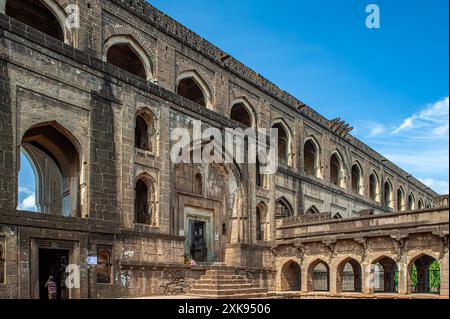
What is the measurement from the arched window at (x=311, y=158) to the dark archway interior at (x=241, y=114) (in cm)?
564

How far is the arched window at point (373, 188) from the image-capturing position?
36500mm

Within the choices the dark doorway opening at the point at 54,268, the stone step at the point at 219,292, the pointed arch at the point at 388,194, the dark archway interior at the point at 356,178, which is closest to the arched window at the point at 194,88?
the stone step at the point at 219,292

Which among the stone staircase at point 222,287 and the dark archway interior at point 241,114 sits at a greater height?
the dark archway interior at point 241,114

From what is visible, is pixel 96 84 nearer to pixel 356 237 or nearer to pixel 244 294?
pixel 244 294

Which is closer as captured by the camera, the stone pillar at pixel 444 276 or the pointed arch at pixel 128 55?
the stone pillar at pixel 444 276

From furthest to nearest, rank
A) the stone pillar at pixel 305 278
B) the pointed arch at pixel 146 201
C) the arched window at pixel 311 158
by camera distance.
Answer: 1. the arched window at pixel 311 158
2. the stone pillar at pixel 305 278
3. the pointed arch at pixel 146 201

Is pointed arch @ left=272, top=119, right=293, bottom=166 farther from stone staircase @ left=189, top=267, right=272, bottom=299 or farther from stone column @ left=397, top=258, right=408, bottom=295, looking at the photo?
stone column @ left=397, top=258, right=408, bottom=295

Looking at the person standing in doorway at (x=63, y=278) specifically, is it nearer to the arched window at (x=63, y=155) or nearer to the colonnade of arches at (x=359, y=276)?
the arched window at (x=63, y=155)

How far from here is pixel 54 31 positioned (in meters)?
18.2

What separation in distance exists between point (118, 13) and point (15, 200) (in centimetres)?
740

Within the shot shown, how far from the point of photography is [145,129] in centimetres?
1784

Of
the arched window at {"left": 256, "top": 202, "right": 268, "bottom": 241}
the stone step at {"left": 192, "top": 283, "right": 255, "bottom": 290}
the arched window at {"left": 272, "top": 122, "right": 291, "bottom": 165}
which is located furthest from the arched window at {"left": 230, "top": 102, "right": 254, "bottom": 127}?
the stone step at {"left": 192, "top": 283, "right": 255, "bottom": 290}
